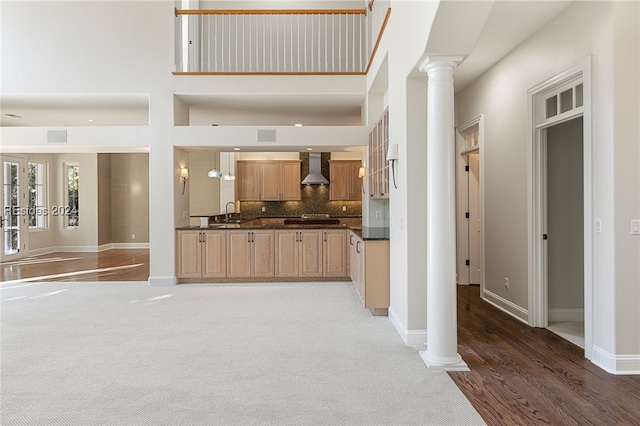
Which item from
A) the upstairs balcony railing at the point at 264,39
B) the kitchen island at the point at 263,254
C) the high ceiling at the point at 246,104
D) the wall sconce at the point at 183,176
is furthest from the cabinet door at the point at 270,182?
the kitchen island at the point at 263,254

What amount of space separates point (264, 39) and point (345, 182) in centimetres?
487

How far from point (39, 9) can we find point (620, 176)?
8005 mm

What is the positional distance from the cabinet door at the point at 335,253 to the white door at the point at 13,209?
7.33 m

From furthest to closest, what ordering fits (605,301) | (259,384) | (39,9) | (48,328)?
(39,9) → (48,328) → (605,301) → (259,384)

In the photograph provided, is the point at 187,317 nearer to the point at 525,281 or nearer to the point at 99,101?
the point at 525,281

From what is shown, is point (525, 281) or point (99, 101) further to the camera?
point (99, 101)

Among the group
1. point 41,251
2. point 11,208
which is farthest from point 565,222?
point 41,251

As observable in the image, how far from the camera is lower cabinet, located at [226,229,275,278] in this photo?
717 cm

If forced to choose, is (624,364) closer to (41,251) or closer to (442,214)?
(442,214)

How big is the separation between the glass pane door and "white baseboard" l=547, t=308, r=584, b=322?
1052cm

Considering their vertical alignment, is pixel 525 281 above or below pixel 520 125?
below

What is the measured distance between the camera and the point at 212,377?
3189 millimetres

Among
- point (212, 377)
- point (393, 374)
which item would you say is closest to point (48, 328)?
point (212, 377)

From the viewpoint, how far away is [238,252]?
23.5 feet
